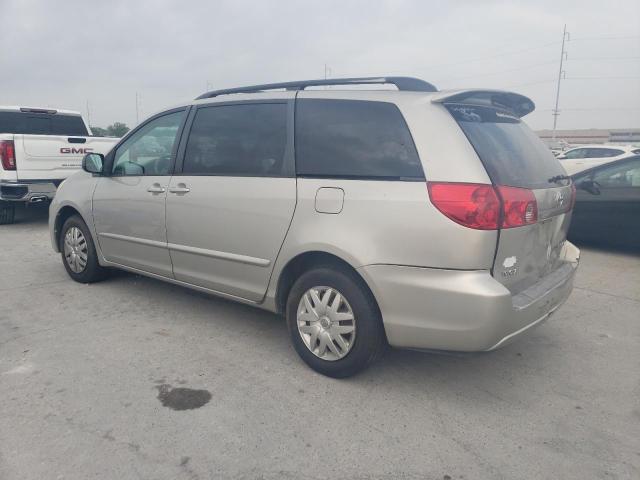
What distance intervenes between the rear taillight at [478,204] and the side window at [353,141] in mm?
176

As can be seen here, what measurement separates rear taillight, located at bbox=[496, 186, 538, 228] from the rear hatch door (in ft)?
0.12

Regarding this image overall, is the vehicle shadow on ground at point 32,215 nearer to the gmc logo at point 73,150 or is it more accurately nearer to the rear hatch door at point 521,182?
the gmc logo at point 73,150

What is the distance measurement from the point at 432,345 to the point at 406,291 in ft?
1.09

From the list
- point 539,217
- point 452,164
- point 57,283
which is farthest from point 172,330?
point 539,217

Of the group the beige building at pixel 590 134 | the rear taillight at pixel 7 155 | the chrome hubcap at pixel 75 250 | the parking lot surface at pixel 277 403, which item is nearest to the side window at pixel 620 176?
the parking lot surface at pixel 277 403

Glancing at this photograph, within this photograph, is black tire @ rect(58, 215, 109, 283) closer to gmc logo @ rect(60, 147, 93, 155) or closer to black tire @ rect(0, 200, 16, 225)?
gmc logo @ rect(60, 147, 93, 155)

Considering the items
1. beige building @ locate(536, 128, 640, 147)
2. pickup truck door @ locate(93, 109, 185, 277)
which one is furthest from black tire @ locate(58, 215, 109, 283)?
beige building @ locate(536, 128, 640, 147)

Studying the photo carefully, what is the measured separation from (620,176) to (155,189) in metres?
5.82

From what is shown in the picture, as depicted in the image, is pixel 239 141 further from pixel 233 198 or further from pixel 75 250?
pixel 75 250

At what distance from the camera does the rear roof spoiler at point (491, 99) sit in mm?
2914

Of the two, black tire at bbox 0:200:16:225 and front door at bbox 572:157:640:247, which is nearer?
front door at bbox 572:157:640:247

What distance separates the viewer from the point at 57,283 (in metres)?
5.09

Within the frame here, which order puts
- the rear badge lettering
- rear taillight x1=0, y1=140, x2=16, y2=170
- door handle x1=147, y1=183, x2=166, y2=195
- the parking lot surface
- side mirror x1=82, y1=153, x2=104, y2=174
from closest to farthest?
the parking lot surface → the rear badge lettering → door handle x1=147, y1=183, x2=166, y2=195 → side mirror x1=82, y1=153, x2=104, y2=174 → rear taillight x1=0, y1=140, x2=16, y2=170

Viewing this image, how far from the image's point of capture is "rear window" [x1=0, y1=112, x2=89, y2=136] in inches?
345
